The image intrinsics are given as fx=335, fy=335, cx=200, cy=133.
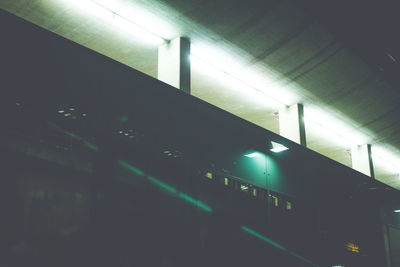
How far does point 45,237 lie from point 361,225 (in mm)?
11079

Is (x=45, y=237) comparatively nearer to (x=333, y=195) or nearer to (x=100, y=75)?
(x=100, y=75)

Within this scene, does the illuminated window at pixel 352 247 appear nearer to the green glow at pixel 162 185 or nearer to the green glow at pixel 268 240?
the green glow at pixel 268 240

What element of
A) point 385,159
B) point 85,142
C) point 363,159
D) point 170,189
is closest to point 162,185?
point 170,189

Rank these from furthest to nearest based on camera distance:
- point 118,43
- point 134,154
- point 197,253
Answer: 1. point 118,43
2. point 197,253
3. point 134,154

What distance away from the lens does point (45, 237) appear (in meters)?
4.11

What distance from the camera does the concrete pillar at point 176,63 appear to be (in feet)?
24.8

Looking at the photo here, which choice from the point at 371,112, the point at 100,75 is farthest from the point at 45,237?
the point at 371,112

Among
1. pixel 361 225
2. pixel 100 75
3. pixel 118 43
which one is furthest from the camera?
pixel 361 225

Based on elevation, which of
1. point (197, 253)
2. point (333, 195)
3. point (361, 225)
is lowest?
point (197, 253)

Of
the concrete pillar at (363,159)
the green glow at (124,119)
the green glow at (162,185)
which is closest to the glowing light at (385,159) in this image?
the concrete pillar at (363,159)

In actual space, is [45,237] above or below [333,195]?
below

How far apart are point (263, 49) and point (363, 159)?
802cm

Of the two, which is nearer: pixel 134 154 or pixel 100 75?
pixel 100 75

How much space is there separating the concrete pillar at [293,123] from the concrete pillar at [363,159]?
4.48 m
